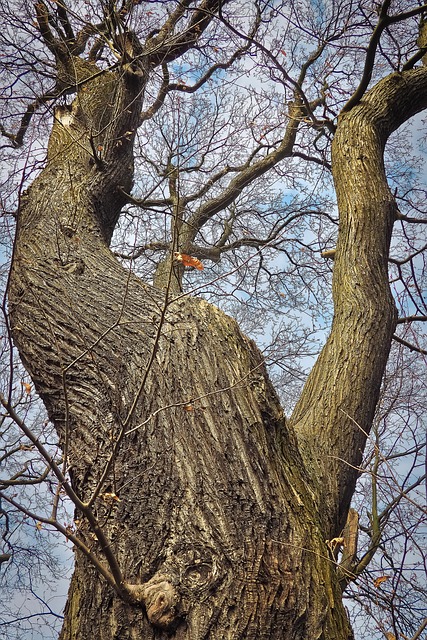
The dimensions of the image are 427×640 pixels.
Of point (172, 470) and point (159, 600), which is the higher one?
point (172, 470)

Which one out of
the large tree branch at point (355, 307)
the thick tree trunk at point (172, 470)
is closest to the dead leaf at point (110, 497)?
the thick tree trunk at point (172, 470)

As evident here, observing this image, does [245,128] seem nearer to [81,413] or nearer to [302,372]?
[302,372]

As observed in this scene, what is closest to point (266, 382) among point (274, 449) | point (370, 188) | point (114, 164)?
point (274, 449)

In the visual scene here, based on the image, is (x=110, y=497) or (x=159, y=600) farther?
(x=110, y=497)

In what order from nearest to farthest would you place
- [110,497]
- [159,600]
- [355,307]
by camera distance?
[159,600] < [110,497] < [355,307]

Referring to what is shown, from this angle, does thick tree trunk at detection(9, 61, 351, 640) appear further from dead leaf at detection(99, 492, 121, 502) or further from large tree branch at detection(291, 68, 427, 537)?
large tree branch at detection(291, 68, 427, 537)

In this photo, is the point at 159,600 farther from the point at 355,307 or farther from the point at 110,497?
the point at 355,307

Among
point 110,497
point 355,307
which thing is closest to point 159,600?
point 110,497

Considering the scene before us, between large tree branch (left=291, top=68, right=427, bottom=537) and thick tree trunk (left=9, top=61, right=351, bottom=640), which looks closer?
thick tree trunk (left=9, top=61, right=351, bottom=640)

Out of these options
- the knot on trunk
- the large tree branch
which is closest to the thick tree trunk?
the knot on trunk

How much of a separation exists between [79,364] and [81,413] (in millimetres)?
213

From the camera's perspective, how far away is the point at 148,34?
4.74 metres

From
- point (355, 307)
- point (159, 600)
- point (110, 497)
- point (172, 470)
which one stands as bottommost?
point (159, 600)

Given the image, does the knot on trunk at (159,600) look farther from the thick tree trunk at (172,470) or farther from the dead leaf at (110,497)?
the dead leaf at (110,497)
